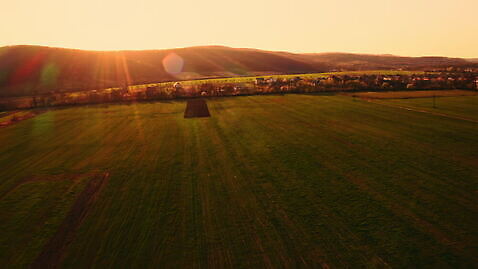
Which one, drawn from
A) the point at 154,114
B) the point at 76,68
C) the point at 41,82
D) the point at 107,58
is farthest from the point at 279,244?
the point at 107,58

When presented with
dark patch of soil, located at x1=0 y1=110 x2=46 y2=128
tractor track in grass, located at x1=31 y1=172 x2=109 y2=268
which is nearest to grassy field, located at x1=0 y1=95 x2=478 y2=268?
tractor track in grass, located at x1=31 y1=172 x2=109 y2=268

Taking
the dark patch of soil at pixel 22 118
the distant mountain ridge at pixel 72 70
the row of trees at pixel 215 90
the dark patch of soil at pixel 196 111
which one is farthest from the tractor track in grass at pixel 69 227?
the distant mountain ridge at pixel 72 70

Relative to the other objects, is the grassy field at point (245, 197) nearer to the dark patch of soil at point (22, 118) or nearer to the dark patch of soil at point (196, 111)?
the dark patch of soil at point (196, 111)

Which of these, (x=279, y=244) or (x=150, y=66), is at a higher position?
(x=150, y=66)

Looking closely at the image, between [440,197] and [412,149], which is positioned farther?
[412,149]

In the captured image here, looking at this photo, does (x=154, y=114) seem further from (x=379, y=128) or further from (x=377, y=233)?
(x=377, y=233)

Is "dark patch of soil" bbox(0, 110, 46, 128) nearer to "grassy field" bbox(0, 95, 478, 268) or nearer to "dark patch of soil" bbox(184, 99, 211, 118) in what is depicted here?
"grassy field" bbox(0, 95, 478, 268)

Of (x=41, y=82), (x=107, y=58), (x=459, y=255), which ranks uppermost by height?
(x=107, y=58)
